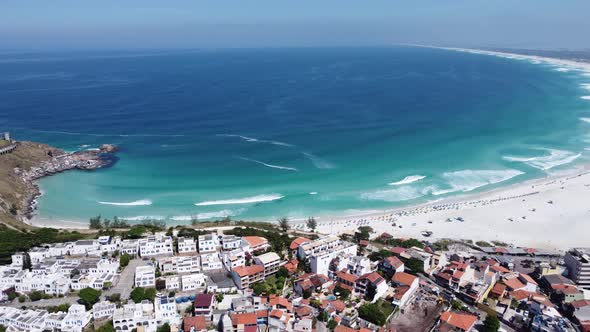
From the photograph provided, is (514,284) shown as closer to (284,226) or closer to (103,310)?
(284,226)

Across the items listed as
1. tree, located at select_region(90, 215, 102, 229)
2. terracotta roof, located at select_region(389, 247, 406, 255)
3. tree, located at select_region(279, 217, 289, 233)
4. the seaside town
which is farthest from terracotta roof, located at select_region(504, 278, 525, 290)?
tree, located at select_region(90, 215, 102, 229)


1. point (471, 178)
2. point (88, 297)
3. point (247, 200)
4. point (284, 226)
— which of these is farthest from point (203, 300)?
point (471, 178)

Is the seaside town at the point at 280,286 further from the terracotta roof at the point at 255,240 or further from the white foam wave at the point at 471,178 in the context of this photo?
the white foam wave at the point at 471,178

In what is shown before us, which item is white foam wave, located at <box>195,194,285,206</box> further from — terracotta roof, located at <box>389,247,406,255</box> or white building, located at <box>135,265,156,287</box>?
white building, located at <box>135,265,156,287</box>

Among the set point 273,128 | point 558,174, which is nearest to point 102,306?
point 273,128

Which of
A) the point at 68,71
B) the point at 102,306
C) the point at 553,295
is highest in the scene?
the point at 68,71

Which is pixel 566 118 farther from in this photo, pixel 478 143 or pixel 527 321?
pixel 527 321
